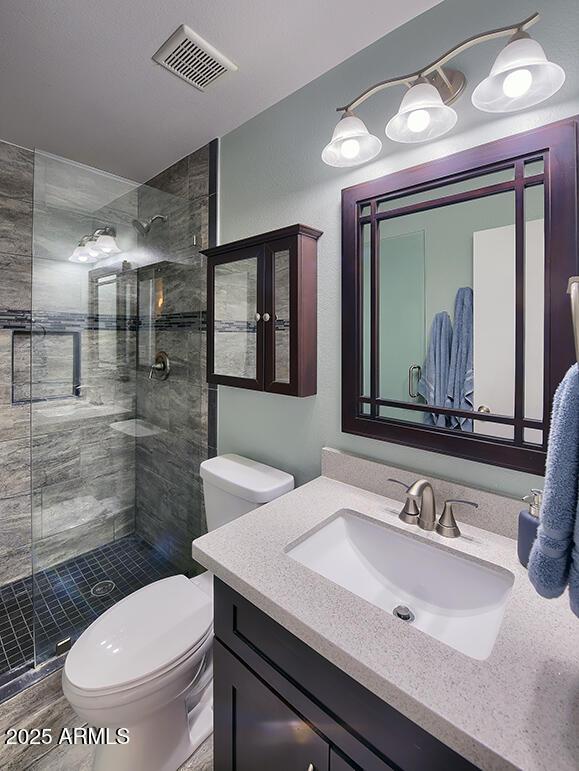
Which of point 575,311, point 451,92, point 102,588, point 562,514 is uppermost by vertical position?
point 451,92

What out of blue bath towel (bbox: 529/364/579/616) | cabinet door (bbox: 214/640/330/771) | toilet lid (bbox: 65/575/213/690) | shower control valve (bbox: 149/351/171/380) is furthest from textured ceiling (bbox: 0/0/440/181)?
toilet lid (bbox: 65/575/213/690)

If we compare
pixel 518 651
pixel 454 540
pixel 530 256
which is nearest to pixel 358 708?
pixel 518 651

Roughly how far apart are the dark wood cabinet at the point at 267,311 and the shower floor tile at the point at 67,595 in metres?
1.21

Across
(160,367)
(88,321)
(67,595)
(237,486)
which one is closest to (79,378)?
(88,321)

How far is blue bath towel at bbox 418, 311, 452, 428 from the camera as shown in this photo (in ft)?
3.59

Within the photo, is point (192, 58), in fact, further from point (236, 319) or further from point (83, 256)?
point (83, 256)

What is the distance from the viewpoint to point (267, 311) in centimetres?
145

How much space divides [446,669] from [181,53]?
1837mm

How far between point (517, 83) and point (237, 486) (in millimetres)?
1417

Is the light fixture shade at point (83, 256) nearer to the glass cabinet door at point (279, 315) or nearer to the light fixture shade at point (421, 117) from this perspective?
the glass cabinet door at point (279, 315)

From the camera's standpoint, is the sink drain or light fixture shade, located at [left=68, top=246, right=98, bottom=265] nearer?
the sink drain

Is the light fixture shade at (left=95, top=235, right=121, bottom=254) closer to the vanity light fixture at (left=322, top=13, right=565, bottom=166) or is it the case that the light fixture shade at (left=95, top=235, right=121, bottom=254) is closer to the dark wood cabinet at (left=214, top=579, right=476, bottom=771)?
the vanity light fixture at (left=322, top=13, right=565, bottom=166)

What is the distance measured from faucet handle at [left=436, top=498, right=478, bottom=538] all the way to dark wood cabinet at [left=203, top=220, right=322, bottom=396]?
0.61 metres

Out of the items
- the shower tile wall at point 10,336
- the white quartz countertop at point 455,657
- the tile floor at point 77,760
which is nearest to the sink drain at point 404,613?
the white quartz countertop at point 455,657
